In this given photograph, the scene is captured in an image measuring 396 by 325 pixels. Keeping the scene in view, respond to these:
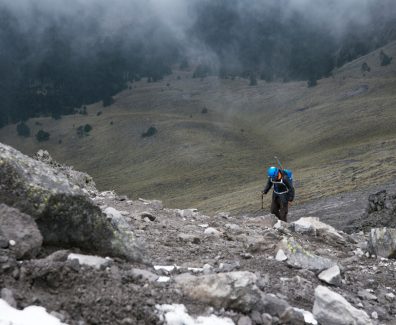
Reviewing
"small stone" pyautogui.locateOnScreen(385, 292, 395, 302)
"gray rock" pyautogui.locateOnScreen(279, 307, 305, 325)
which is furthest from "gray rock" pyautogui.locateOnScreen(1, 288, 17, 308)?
"small stone" pyautogui.locateOnScreen(385, 292, 395, 302)

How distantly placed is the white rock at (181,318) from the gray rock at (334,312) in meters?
1.15

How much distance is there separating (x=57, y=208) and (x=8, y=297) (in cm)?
143

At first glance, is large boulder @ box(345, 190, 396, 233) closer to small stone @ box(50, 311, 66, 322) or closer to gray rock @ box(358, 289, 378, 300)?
gray rock @ box(358, 289, 378, 300)

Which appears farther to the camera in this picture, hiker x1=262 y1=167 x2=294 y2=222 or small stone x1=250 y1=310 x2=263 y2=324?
hiker x1=262 y1=167 x2=294 y2=222

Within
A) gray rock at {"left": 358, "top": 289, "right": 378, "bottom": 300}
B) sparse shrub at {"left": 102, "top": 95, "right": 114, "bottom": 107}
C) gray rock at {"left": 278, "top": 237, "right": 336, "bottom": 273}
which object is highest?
sparse shrub at {"left": 102, "top": 95, "right": 114, "bottom": 107}

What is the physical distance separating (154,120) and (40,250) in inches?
4808

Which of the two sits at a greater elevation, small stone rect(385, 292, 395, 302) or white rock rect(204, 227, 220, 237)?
white rock rect(204, 227, 220, 237)

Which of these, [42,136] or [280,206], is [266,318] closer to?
[280,206]

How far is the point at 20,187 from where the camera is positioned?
502 cm

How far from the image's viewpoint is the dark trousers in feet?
47.4

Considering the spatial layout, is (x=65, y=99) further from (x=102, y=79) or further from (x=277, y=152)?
(x=277, y=152)

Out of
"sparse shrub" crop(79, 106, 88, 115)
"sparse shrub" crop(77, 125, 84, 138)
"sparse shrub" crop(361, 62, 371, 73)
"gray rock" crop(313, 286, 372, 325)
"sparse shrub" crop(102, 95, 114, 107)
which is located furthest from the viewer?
"sparse shrub" crop(102, 95, 114, 107)

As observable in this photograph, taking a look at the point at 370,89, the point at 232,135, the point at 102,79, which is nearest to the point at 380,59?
the point at 370,89

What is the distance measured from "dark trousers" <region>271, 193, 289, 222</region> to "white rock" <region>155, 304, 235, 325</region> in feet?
33.3
